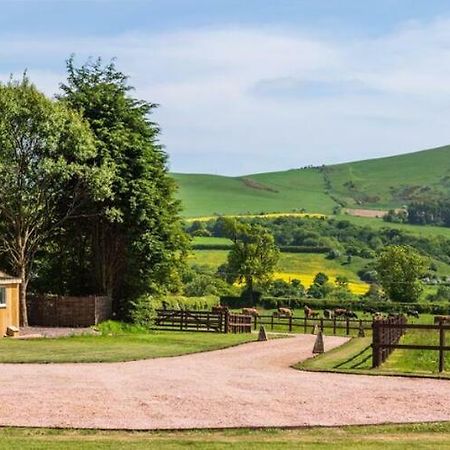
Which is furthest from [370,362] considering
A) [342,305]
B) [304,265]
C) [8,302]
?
[304,265]

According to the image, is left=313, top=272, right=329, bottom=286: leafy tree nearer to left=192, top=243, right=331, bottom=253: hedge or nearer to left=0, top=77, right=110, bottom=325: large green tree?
left=192, top=243, right=331, bottom=253: hedge

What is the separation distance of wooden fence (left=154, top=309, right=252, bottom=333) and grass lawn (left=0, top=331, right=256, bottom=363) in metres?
8.59

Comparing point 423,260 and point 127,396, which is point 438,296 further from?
point 127,396

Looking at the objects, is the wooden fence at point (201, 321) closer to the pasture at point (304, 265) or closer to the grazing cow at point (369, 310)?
the grazing cow at point (369, 310)

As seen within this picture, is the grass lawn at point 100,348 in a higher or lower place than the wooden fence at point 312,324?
higher

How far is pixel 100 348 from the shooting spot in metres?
30.7

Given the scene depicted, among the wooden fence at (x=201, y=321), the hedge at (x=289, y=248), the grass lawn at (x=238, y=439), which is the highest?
the hedge at (x=289, y=248)

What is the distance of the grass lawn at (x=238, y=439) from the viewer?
13453 mm

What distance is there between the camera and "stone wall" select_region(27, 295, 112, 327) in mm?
45562

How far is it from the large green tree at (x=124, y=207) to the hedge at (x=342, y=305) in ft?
114

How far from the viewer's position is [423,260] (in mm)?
102125

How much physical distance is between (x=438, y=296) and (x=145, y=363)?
81539mm

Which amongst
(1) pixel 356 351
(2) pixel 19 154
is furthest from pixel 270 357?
(2) pixel 19 154

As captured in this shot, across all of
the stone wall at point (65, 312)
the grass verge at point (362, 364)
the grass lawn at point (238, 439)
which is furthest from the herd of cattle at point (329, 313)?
the grass lawn at point (238, 439)
